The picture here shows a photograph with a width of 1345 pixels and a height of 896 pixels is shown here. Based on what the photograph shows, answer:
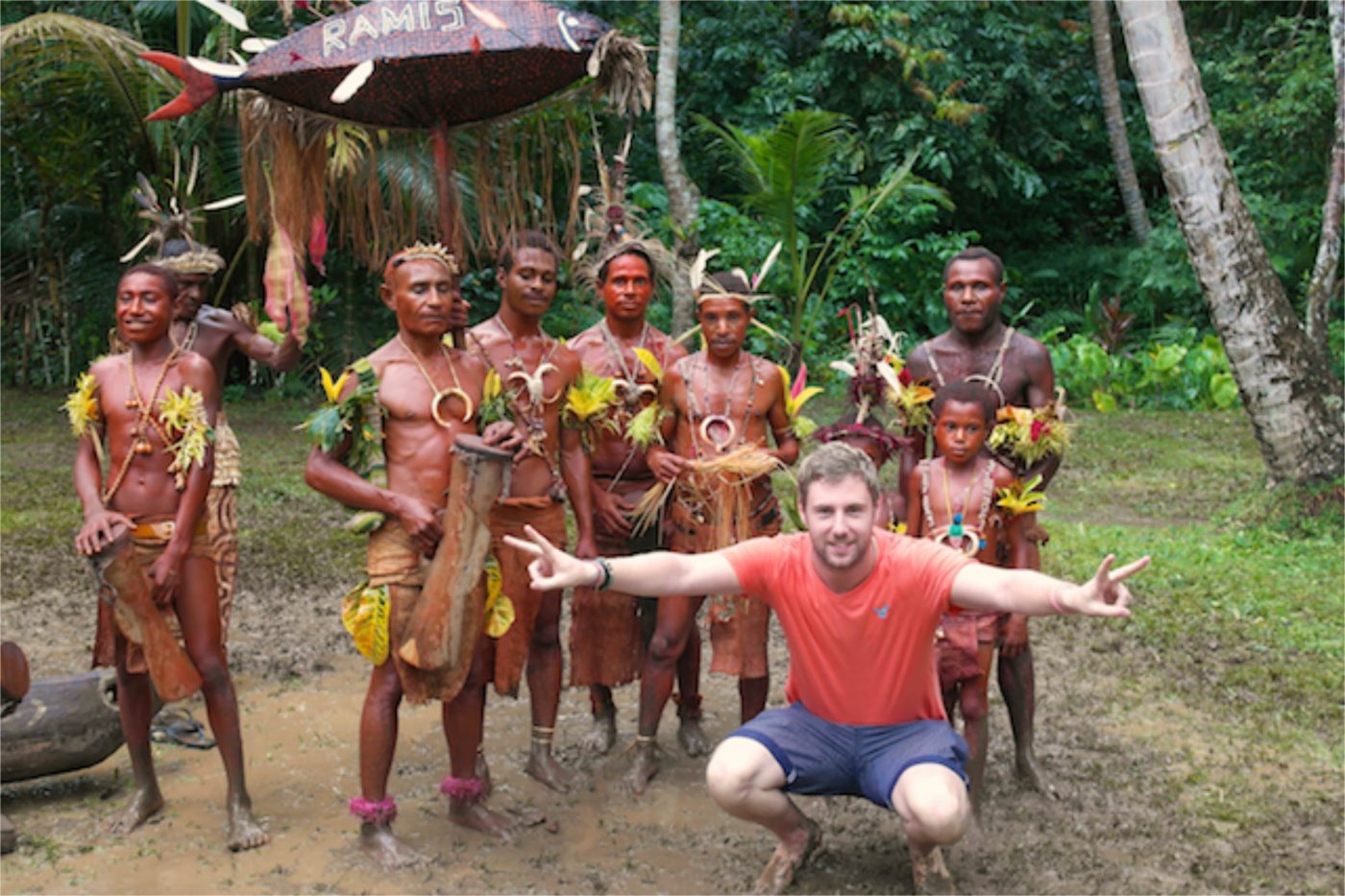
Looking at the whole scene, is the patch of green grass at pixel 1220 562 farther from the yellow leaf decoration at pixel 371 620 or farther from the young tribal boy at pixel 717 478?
the yellow leaf decoration at pixel 371 620

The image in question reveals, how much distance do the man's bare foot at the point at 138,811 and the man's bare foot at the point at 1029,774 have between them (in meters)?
2.85

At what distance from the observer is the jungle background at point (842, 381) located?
4.12m

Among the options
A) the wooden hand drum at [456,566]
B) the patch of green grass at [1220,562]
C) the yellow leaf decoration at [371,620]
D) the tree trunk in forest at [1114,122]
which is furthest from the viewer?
the tree trunk in forest at [1114,122]

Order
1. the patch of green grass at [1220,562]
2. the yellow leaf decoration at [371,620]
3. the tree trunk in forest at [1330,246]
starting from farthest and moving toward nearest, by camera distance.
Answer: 1. the tree trunk in forest at [1330,246]
2. the patch of green grass at [1220,562]
3. the yellow leaf decoration at [371,620]

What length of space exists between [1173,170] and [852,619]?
4988mm

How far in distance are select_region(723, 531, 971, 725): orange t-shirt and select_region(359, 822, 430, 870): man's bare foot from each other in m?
1.27

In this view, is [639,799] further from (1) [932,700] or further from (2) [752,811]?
(1) [932,700]

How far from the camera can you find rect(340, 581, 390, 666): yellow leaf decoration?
Answer: 3.93 meters

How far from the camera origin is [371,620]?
3932 millimetres

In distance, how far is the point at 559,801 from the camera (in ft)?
14.7

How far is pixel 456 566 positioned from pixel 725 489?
1.13 m

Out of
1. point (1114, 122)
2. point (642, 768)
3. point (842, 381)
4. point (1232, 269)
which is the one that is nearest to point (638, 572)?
point (642, 768)

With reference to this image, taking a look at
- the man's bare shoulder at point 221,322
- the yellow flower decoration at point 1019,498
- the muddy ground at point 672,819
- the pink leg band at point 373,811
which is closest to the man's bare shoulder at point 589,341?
the man's bare shoulder at point 221,322

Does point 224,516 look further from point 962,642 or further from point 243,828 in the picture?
point 962,642
